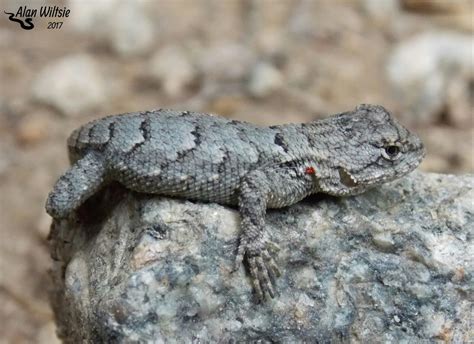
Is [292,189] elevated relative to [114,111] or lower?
elevated

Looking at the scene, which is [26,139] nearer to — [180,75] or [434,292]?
[180,75]

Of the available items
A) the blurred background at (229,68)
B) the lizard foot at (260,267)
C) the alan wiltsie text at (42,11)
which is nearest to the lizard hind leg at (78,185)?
the lizard foot at (260,267)

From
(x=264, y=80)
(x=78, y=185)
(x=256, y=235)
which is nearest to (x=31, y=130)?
(x=264, y=80)

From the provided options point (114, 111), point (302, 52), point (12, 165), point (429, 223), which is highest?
point (429, 223)

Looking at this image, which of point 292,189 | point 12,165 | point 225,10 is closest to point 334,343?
point 292,189

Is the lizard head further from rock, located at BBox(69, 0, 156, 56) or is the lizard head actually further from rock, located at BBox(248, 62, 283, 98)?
rock, located at BBox(69, 0, 156, 56)

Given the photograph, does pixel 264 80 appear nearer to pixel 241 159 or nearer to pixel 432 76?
pixel 432 76

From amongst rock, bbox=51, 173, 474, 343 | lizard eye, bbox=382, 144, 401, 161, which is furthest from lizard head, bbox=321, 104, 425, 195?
rock, bbox=51, 173, 474, 343
